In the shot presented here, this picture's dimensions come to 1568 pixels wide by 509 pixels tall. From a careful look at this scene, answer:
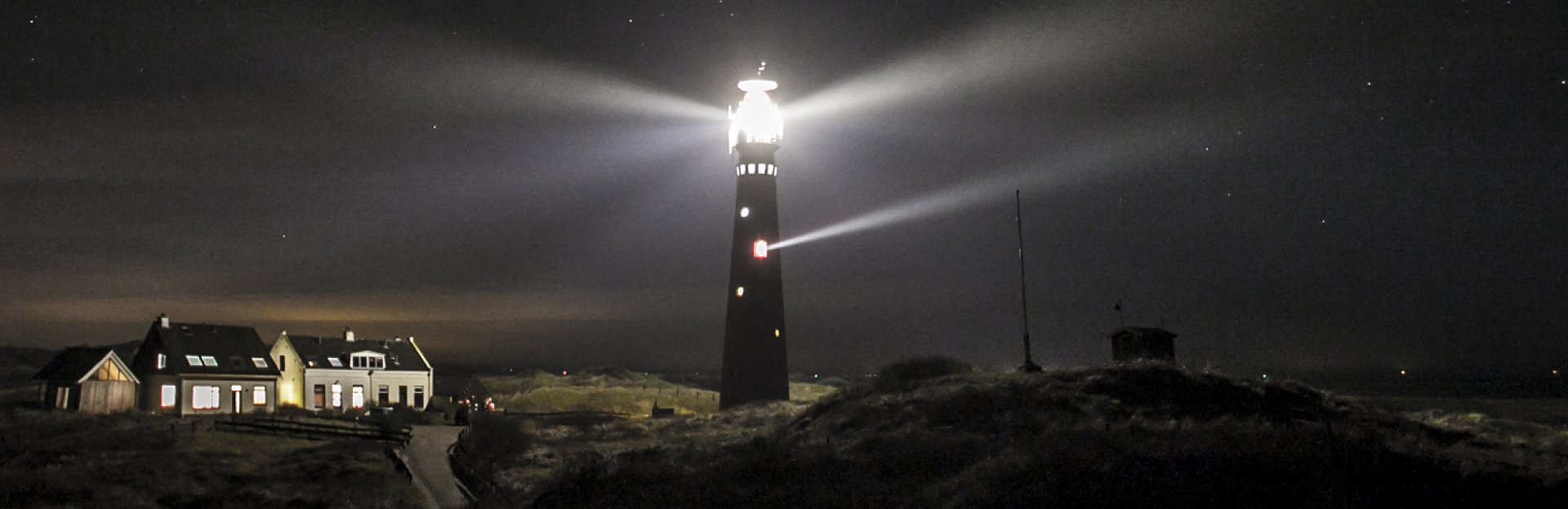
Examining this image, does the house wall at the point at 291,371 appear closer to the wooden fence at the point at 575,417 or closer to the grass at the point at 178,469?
the wooden fence at the point at 575,417

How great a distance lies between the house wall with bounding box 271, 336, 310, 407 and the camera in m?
64.0

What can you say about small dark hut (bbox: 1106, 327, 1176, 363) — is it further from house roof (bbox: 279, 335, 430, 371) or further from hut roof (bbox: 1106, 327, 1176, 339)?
house roof (bbox: 279, 335, 430, 371)

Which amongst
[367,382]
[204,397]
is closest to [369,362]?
[367,382]

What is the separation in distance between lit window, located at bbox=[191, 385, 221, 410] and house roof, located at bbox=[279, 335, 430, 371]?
6.92m

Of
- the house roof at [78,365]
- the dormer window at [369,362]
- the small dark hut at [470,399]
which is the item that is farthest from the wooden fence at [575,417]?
the house roof at [78,365]

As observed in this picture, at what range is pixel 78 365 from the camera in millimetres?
53875

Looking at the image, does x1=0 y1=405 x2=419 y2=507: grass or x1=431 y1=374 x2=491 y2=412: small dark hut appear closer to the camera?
x1=0 y1=405 x2=419 y2=507: grass

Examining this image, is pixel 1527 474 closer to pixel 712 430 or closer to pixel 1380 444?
pixel 1380 444

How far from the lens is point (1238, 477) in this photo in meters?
21.1

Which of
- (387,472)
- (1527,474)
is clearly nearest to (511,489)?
(387,472)

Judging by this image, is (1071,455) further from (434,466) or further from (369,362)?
(369,362)

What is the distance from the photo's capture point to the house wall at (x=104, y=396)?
52.5 metres

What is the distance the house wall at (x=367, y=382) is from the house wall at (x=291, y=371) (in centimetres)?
25

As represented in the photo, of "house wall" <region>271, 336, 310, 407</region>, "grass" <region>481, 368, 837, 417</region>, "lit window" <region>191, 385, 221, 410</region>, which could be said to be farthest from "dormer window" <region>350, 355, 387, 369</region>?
"lit window" <region>191, 385, 221, 410</region>
